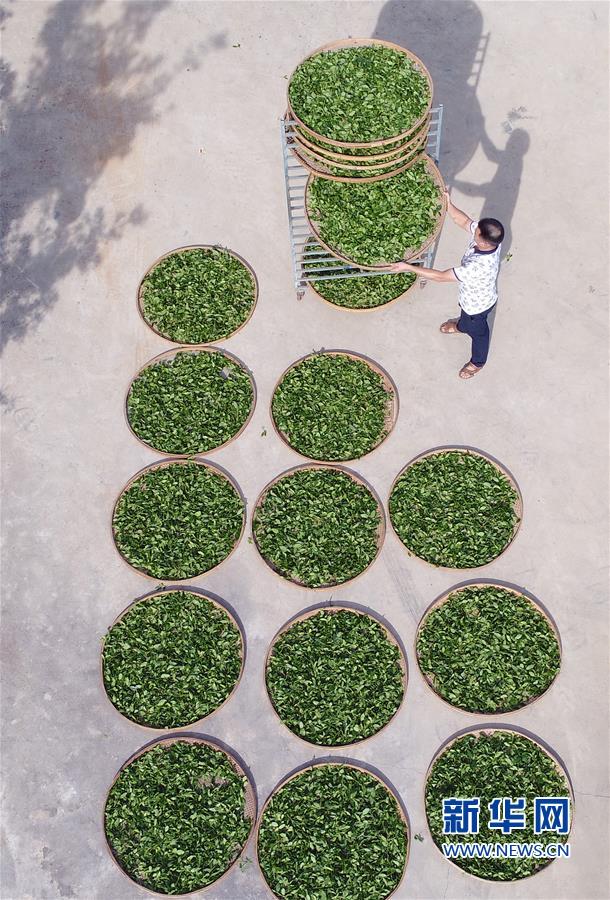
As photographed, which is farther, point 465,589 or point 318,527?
point 318,527

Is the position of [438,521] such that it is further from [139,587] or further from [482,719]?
[139,587]

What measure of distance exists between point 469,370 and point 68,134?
5634mm

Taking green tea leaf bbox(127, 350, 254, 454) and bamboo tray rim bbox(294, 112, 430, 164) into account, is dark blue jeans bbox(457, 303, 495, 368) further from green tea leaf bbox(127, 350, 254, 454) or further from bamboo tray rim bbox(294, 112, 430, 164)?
green tea leaf bbox(127, 350, 254, 454)

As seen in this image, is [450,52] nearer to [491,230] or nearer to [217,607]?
[491,230]

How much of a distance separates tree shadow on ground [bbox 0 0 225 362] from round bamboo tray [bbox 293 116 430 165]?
280 centimetres

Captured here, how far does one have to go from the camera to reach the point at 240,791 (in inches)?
252

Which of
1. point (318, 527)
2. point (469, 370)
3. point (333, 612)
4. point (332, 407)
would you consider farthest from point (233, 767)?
point (469, 370)

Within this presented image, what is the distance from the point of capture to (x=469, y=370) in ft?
24.3

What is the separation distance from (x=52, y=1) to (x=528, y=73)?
20.1ft

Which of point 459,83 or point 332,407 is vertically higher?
point 459,83

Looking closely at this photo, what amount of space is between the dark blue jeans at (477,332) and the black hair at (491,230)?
0.95m

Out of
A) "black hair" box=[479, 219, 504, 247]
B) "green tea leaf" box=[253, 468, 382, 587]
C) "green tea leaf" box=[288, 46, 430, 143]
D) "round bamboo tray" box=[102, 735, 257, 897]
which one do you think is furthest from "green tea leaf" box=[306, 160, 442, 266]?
"round bamboo tray" box=[102, 735, 257, 897]

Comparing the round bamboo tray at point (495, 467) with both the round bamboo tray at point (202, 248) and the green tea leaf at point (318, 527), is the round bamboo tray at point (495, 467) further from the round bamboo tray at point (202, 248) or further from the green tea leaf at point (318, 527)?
the round bamboo tray at point (202, 248)

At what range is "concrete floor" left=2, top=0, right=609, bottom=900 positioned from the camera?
21.5ft
